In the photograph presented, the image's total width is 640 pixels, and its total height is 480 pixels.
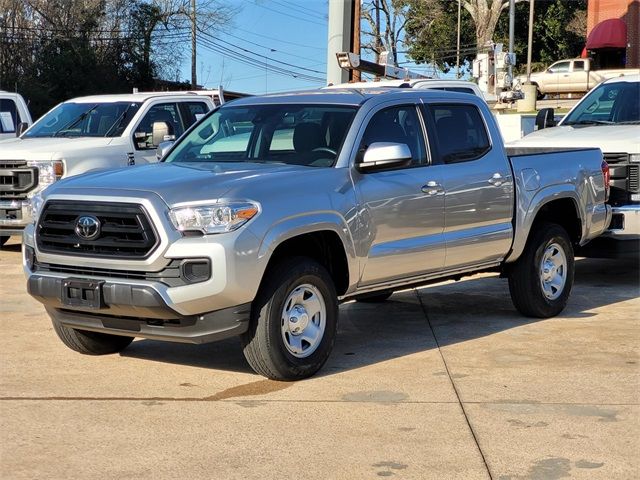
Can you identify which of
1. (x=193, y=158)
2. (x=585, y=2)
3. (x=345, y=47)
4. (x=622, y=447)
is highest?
(x=585, y=2)

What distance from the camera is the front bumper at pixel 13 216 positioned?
1337 centimetres

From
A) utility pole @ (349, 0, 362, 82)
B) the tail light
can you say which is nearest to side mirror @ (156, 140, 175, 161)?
the tail light

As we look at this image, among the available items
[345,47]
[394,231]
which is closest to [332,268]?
[394,231]

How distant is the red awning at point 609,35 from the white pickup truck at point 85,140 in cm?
3852

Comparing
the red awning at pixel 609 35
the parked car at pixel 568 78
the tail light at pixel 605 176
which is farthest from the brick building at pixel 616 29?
the tail light at pixel 605 176

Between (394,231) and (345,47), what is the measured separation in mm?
13010

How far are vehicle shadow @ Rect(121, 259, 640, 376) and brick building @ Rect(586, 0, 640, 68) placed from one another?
40.1 meters

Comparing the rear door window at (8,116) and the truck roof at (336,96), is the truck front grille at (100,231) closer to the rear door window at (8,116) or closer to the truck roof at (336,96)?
the truck roof at (336,96)

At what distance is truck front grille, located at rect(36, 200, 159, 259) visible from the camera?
6.59m

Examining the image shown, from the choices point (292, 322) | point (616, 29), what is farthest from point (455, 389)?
point (616, 29)

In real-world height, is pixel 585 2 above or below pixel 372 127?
above

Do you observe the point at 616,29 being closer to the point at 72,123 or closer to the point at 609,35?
the point at 609,35

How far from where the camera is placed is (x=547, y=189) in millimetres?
9266

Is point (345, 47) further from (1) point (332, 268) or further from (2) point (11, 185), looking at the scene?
(1) point (332, 268)
